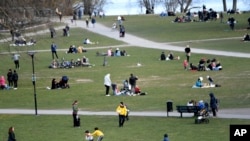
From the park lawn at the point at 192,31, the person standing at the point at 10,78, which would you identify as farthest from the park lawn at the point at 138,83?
the park lawn at the point at 192,31

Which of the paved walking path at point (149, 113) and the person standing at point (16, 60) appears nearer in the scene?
the paved walking path at point (149, 113)

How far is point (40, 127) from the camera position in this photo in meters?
32.6

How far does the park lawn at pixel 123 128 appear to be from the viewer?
29188mm

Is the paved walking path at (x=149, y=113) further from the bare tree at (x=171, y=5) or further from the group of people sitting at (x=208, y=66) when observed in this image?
the bare tree at (x=171, y=5)

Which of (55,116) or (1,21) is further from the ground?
(1,21)

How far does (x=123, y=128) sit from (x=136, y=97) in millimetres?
8921

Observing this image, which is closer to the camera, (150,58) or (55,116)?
(55,116)

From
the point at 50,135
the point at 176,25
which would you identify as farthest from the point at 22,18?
the point at 176,25

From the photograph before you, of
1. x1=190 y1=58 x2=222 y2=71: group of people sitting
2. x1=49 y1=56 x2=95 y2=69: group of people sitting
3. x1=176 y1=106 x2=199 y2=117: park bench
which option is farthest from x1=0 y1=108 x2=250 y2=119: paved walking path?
x1=49 y1=56 x2=95 y2=69: group of people sitting

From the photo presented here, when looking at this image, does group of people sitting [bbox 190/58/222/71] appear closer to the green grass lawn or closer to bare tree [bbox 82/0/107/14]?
the green grass lawn

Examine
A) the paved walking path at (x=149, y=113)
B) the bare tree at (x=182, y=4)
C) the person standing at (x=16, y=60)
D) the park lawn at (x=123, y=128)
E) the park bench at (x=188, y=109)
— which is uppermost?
the bare tree at (x=182, y=4)

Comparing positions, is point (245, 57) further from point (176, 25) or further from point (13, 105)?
point (176, 25)

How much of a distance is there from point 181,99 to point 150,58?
20.1 m

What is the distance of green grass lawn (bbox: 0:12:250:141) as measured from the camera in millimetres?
30672
